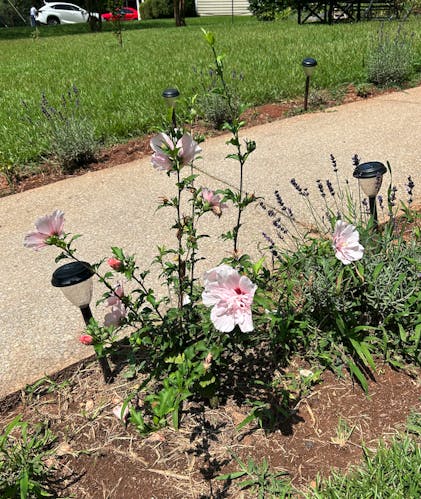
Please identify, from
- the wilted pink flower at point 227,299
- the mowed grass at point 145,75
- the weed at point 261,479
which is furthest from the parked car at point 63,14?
the weed at point 261,479

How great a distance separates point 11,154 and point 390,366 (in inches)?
165

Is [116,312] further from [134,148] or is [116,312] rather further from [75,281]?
[134,148]

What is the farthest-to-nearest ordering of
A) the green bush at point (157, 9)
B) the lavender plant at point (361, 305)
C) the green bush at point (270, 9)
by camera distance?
the green bush at point (157, 9) → the green bush at point (270, 9) → the lavender plant at point (361, 305)

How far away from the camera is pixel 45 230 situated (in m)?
1.73

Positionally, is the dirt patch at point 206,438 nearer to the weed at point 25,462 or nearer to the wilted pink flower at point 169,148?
the weed at point 25,462

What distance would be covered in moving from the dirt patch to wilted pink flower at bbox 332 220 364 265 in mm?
648

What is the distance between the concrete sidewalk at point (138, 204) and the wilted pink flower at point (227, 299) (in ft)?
3.36

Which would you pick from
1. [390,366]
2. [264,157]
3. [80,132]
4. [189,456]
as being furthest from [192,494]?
[80,132]

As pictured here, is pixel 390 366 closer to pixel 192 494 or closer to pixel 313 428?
pixel 313 428

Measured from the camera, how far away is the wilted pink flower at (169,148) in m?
1.75

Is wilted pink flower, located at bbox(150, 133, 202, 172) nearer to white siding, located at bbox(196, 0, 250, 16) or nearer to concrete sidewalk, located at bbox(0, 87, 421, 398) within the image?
concrete sidewalk, located at bbox(0, 87, 421, 398)

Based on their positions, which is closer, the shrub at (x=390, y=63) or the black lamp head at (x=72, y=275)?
the black lamp head at (x=72, y=275)

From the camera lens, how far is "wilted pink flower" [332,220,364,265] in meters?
1.81

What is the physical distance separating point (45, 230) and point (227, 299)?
2.31 ft
